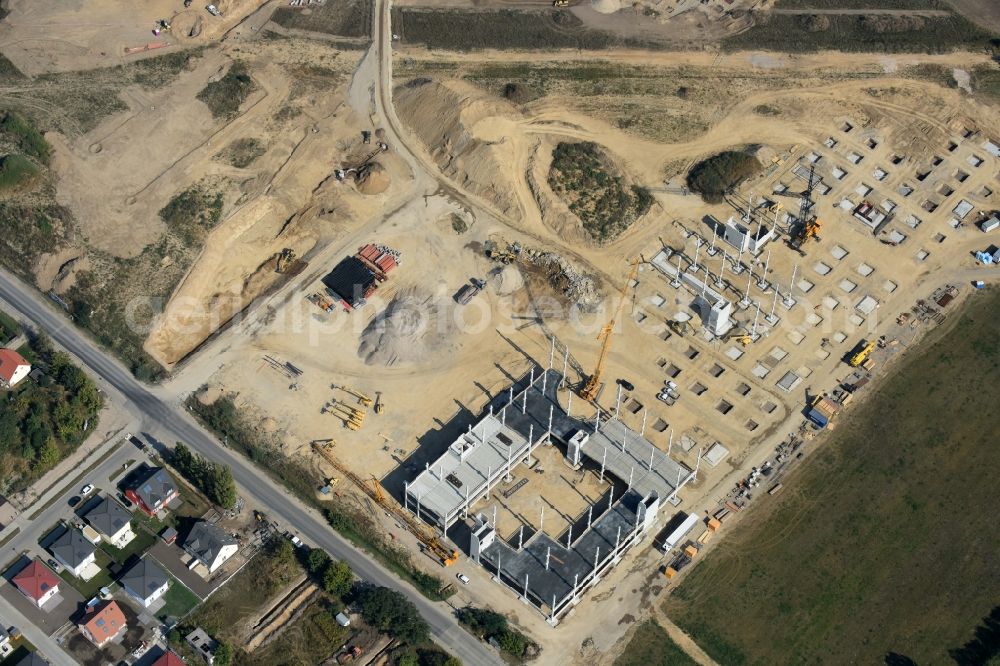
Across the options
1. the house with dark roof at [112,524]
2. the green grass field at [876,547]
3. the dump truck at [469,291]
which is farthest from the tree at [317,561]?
the dump truck at [469,291]

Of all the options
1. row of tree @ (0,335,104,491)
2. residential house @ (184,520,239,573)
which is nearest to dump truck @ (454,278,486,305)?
residential house @ (184,520,239,573)

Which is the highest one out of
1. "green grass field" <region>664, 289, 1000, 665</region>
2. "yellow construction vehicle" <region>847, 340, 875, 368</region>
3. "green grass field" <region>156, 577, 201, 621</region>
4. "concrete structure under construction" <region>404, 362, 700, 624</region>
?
"green grass field" <region>156, 577, 201, 621</region>

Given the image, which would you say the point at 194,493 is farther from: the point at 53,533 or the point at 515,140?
the point at 515,140

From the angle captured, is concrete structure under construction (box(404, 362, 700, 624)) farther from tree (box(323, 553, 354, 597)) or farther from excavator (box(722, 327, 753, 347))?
excavator (box(722, 327, 753, 347))

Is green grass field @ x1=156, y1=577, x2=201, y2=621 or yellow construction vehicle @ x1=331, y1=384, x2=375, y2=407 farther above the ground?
yellow construction vehicle @ x1=331, y1=384, x2=375, y2=407

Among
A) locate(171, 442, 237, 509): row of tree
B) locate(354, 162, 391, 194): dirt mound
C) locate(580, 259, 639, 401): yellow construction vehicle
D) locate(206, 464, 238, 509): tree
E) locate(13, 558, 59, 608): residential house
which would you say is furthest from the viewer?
locate(354, 162, 391, 194): dirt mound

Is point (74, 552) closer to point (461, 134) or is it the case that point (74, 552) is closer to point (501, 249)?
point (501, 249)

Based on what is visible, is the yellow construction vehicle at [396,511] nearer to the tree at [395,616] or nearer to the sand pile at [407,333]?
the tree at [395,616]
